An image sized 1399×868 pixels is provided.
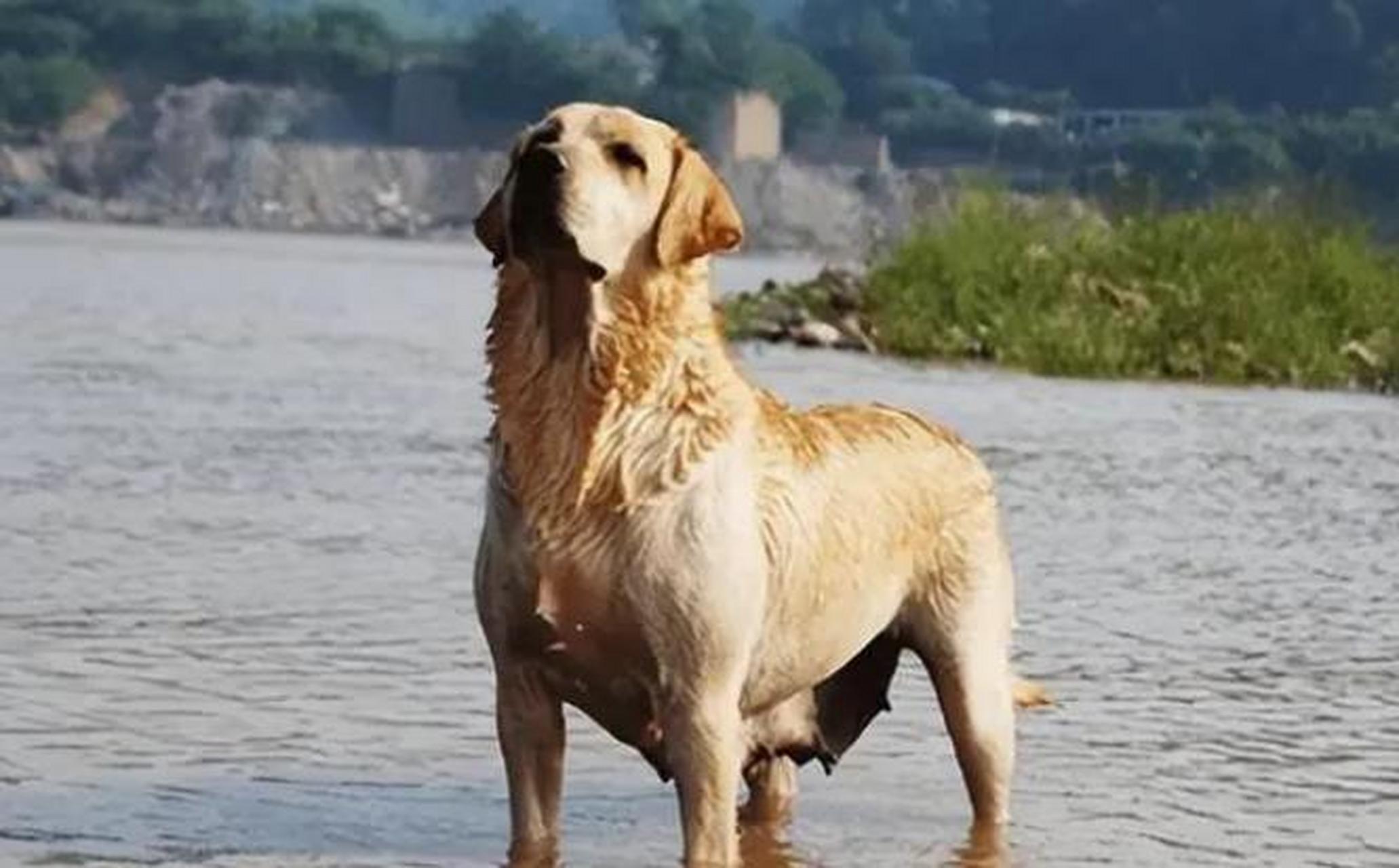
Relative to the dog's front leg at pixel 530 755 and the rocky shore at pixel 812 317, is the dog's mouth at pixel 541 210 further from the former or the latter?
the rocky shore at pixel 812 317

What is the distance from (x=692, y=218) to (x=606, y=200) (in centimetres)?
18

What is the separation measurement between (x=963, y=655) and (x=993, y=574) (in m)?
0.19

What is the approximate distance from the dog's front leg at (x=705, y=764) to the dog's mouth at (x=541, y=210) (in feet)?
2.80

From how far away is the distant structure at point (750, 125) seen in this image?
437ft

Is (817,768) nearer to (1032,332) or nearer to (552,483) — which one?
(552,483)

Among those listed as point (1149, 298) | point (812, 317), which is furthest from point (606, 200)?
point (812, 317)

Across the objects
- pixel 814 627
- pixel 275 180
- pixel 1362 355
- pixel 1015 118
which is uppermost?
pixel 814 627

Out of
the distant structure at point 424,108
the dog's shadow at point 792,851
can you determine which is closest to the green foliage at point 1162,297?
the dog's shadow at point 792,851

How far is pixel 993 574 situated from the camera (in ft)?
27.7

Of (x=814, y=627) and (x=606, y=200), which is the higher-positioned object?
(x=606, y=200)

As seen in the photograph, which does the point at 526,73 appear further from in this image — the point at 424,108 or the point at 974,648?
the point at 974,648

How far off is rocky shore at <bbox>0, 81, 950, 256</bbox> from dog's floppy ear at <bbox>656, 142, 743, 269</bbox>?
370 ft

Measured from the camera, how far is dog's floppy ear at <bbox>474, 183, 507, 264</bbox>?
7.30 m

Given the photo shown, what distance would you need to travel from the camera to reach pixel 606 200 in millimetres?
7199
